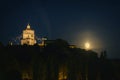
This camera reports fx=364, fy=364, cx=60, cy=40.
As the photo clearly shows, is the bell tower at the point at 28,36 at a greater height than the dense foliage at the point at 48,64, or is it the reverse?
the bell tower at the point at 28,36

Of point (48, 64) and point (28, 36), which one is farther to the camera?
point (28, 36)

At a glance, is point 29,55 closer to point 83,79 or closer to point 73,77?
point 73,77

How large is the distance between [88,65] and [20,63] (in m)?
20.4

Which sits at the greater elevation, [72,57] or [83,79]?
[72,57]

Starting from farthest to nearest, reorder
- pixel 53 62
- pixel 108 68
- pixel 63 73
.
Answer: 1. pixel 108 68
2. pixel 63 73
3. pixel 53 62

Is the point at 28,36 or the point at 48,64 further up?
the point at 28,36

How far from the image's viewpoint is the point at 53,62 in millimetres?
56594

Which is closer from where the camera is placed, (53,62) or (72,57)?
(53,62)

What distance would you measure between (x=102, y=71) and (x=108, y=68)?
6.15 meters

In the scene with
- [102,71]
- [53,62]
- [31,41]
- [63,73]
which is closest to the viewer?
[53,62]

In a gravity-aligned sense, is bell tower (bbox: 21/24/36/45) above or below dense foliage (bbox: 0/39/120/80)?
above

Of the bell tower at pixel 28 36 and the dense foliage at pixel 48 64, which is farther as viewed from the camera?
the bell tower at pixel 28 36

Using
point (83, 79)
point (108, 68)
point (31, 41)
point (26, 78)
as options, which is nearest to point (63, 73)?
point (83, 79)

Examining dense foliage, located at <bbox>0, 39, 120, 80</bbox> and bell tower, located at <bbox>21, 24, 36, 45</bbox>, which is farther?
bell tower, located at <bbox>21, 24, 36, 45</bbox>
